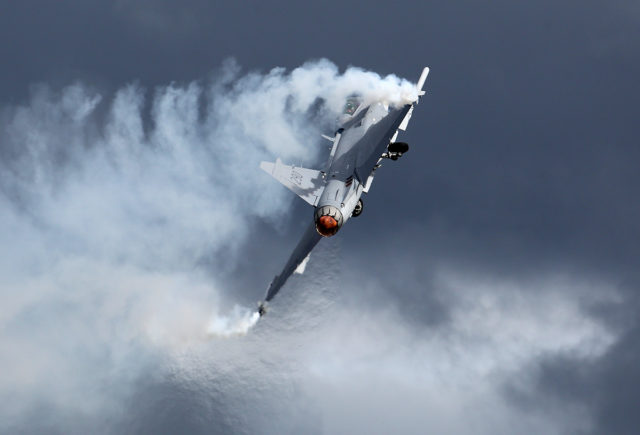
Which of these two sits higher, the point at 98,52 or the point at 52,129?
the point at 98,52

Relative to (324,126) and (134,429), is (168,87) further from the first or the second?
(134,429)

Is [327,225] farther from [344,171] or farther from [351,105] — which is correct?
[351,105]

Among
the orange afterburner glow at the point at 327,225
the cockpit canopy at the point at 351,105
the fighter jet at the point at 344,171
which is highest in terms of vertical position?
the cockpit canopy at the point at 351,105

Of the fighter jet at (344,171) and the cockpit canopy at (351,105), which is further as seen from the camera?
the cockpit canopy at (351,105)

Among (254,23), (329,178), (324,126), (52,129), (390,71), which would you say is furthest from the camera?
(254,23)

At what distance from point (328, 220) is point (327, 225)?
57 cm

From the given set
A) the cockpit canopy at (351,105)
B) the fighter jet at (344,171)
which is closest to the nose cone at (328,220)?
the fighter jet at (344,171)

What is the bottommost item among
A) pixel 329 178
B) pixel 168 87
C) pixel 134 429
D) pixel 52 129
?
pixel 134 429

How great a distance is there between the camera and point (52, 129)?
8731cm

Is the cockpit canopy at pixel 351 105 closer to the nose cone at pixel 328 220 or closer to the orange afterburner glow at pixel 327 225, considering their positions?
the nose cone at pixel 328 220

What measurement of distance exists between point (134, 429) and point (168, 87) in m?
53.8

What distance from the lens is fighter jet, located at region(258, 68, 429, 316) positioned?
204 ft

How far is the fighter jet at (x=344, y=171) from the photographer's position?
62094 millimetres

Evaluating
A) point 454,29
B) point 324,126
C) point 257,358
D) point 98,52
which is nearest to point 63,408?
point 257,358
